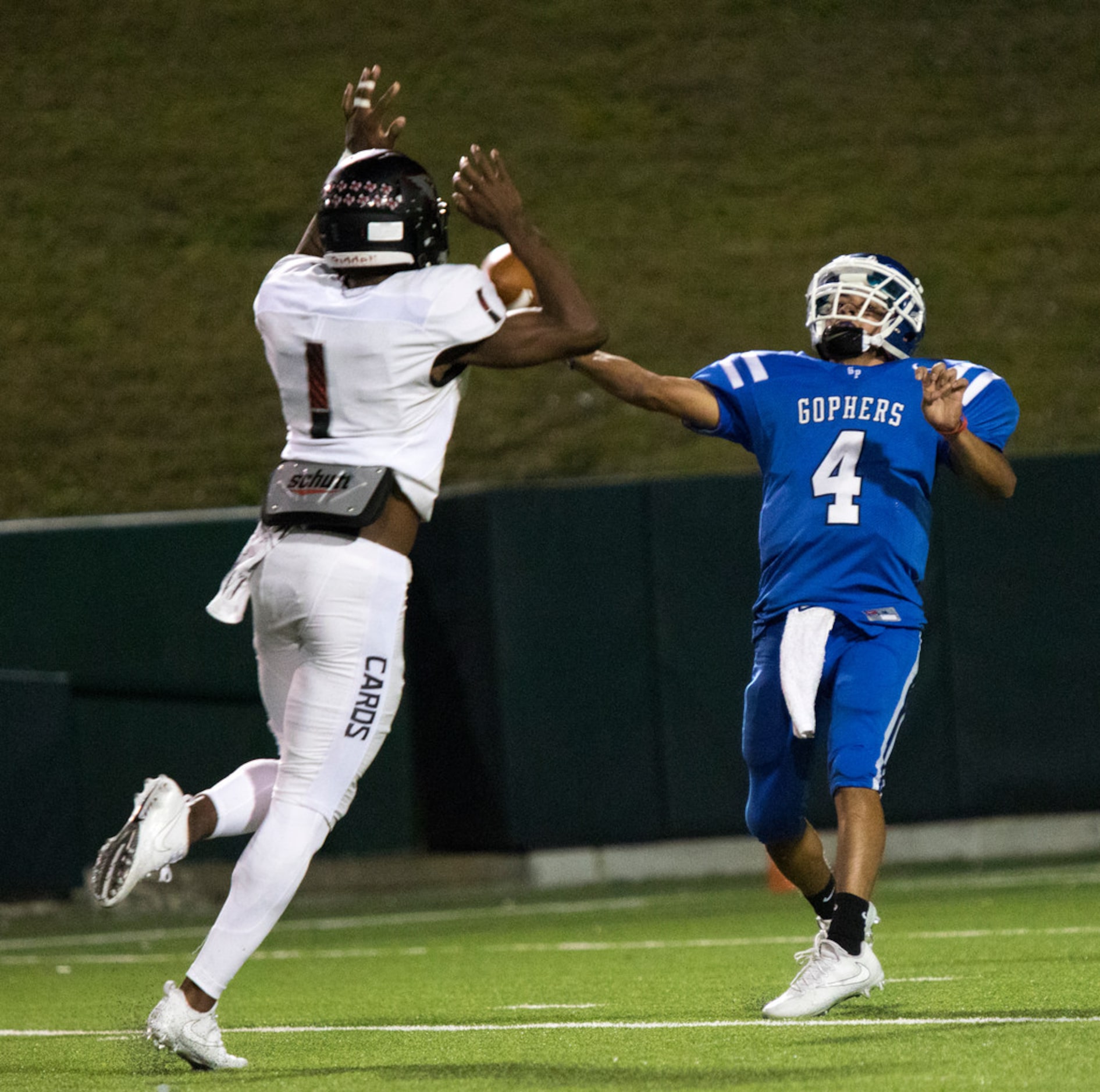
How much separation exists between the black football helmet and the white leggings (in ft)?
2.17

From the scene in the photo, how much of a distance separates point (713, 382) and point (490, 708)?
6047 millimetres

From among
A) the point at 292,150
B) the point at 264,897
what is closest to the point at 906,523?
the point at 264,897

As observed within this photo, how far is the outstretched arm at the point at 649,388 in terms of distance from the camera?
18.2 ft

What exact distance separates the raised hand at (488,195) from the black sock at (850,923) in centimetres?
200

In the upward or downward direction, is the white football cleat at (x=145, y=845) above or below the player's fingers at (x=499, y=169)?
below

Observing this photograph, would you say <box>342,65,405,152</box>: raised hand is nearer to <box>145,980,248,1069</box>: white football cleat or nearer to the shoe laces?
<box>145,980,248,1069</box>: white football cleat

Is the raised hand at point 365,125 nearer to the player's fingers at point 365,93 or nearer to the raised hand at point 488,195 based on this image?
the player's fingers at point 365,93

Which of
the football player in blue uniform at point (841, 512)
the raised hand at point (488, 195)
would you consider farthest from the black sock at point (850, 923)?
the raised hand at point (488, 195)

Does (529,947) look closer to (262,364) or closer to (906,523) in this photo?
(906,523)

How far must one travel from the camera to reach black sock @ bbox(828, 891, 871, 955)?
16.9ft

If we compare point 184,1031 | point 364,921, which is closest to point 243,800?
point 184,1031

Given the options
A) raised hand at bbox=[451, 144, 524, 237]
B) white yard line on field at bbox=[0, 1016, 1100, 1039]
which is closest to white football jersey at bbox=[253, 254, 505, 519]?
raised hand at bbox=[451, 144, 524, 237]

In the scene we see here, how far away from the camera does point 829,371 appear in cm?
564

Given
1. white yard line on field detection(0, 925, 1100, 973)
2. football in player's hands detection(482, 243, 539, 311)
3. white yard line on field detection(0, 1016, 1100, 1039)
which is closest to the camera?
football in player's hands detection(482, 243, 539, 311)
